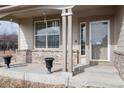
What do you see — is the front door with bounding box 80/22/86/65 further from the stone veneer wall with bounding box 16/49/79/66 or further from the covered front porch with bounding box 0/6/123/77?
the stone veneer wall with bounding box 16/49/79/66

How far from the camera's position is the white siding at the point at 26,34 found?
1120 cm

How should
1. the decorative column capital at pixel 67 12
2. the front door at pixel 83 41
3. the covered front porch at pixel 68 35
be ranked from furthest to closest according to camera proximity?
the front door at pixel 83 41 → the covered front porch at pixel 68 35 → the decorative column capital at pixel 67 12

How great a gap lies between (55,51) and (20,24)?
3.13 meters

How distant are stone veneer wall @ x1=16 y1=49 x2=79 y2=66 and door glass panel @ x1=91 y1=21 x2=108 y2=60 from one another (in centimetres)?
97

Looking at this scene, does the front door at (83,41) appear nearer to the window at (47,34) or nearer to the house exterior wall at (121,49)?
the window at (47,34)

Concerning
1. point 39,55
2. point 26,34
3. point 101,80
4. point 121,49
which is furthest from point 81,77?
point 26,34

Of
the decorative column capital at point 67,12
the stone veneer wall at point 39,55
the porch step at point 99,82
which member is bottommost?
the porch step at point 99,82

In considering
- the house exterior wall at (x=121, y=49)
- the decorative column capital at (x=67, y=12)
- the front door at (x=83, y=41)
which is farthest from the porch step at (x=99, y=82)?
the front door at (x=83, y=41)

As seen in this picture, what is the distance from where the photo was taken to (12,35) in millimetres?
33594

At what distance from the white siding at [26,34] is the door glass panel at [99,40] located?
3941mm

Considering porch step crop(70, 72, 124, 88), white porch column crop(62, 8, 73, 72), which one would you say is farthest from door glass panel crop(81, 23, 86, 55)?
porch step crop(70, 72, 124, 88)

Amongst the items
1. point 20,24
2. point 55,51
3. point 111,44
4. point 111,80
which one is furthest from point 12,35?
point 111,80

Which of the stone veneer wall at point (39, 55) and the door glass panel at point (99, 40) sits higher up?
the door glass panel at point (99, 40)

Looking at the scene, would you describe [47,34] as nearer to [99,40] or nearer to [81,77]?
[99,40]
